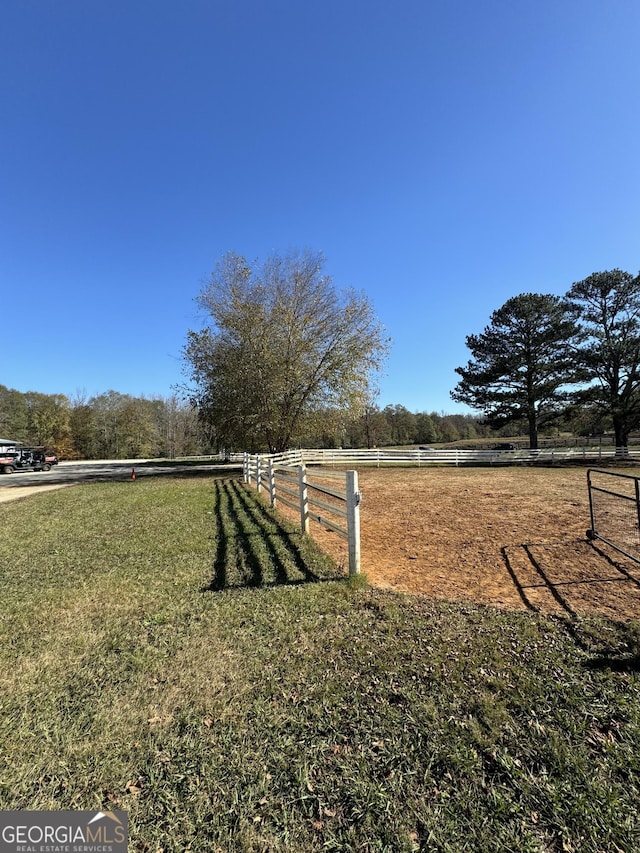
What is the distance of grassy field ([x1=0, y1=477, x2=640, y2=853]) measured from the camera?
1850 mm

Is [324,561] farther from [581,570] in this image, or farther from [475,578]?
[581,570]

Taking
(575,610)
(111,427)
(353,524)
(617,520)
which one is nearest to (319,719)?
(353,524)

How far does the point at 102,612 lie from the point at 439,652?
11.5 feet

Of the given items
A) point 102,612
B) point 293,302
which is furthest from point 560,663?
point 293,302

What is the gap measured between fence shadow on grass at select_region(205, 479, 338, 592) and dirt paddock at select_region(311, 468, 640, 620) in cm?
61

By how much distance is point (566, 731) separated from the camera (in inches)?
92.7

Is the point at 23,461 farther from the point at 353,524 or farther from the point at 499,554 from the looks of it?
the point at 499,554

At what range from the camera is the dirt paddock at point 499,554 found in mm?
4477

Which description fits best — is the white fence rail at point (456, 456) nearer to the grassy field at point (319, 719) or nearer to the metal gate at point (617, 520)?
the metal gate at point (617, 520)

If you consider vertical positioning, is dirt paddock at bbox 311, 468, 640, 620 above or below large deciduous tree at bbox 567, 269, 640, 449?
below

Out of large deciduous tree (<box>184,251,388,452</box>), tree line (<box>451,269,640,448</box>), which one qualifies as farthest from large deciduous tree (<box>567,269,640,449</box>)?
large deciduous tree (<box>184,251,388,452</box>)

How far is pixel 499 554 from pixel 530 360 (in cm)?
2588

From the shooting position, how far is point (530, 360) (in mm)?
27562

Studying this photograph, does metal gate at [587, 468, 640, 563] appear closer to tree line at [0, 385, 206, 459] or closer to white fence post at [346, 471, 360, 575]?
white fence post at [346, 471, 360, 575]
